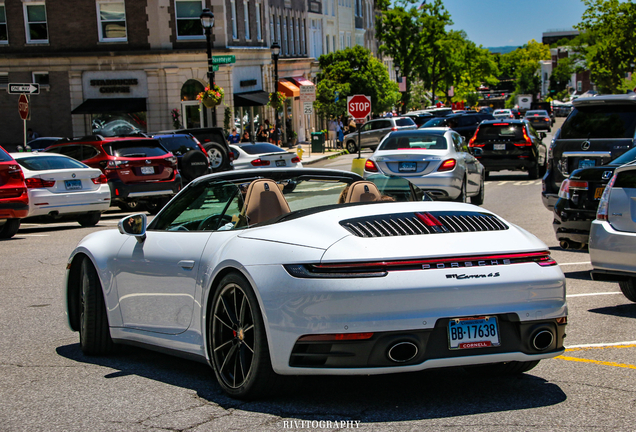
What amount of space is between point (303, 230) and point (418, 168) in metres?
12.5

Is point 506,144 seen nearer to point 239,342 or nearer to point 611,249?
point 611,249

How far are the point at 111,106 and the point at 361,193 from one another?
3889cm

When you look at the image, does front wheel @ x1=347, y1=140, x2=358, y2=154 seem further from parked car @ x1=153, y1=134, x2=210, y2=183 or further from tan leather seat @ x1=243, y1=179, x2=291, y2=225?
tan leather seat @ x1=243, y1=179, x2=291, y2=225

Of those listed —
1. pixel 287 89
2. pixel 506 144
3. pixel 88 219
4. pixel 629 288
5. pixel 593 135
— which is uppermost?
pixel 287 89

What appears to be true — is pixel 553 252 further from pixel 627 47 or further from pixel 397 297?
pixel 627 47

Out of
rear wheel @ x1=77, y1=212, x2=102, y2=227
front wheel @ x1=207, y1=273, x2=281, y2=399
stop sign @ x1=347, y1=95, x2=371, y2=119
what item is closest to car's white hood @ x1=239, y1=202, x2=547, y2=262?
front wheel @ x1=207, y1=273, x2=281, y2=399

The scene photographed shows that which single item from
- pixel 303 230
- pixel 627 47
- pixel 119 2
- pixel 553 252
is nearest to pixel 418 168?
pixel 553 252

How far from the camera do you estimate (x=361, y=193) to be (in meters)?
5.90

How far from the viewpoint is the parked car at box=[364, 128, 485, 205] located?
16859 mm

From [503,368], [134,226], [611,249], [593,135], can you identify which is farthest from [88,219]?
[503,368]

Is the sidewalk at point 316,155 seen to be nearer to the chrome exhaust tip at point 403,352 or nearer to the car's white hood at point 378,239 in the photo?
the car's white hood at point 378,239

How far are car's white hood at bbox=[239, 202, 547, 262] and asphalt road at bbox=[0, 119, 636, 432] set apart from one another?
2.87 ft

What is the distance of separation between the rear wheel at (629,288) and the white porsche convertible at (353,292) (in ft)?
10.7

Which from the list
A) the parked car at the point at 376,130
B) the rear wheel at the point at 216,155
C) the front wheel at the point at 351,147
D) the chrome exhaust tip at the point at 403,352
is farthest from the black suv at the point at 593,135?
the front wheel at the point at 351,147
